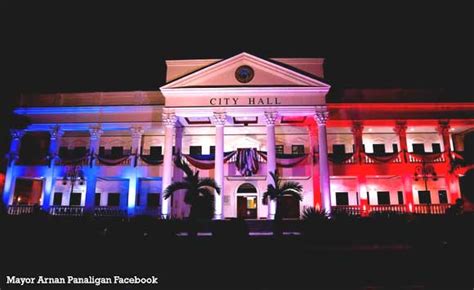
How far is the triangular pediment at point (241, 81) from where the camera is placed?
74.8 feet

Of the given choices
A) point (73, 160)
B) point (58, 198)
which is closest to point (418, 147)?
point (73, 160)

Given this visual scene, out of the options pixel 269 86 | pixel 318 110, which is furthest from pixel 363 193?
pixel 269 86

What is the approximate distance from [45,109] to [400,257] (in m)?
27.4

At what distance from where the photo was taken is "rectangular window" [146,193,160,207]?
26134 mm

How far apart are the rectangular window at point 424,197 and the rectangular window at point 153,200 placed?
21415 mm

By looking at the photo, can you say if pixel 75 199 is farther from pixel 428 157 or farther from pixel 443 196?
pixel 443 196

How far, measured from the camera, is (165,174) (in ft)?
71.7

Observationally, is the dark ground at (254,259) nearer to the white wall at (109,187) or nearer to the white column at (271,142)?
the white column at (271,142)

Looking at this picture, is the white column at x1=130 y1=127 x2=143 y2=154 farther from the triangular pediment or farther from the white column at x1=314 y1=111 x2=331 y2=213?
the white column at x1=314 y1=111 x2=331 y2=213

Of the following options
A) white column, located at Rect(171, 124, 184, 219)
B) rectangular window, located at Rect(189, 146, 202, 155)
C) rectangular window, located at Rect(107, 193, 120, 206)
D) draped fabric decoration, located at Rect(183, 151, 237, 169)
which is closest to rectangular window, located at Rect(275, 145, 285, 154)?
draped fabric decoration, located at Rect(183, 151, 237, 169)

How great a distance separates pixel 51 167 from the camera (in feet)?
83.4

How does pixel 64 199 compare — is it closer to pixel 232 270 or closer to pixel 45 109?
pixel 45 109

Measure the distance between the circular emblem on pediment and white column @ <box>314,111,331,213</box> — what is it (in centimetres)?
560

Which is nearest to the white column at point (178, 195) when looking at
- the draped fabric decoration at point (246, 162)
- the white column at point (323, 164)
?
the draped fabric decoration at point (246, 162)
